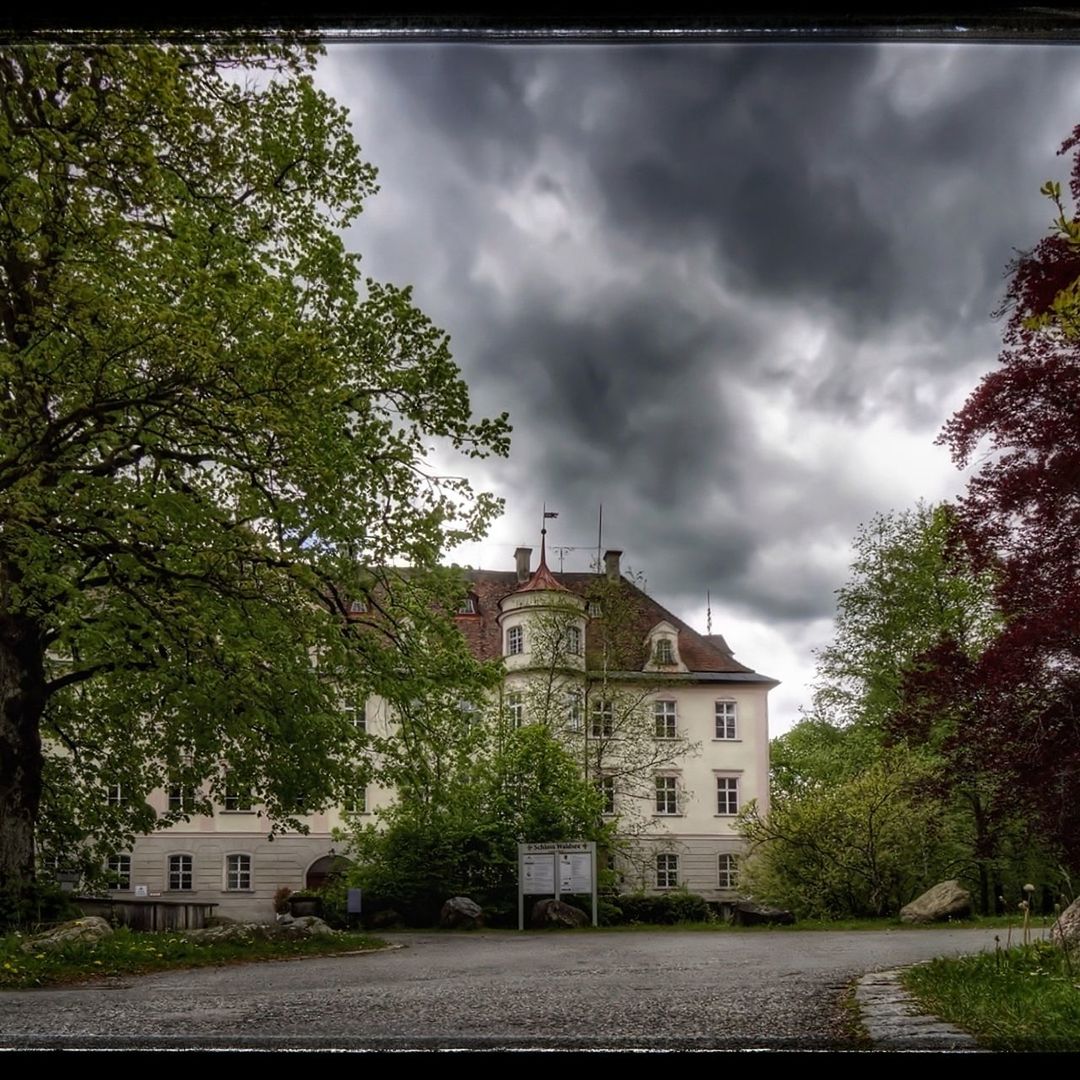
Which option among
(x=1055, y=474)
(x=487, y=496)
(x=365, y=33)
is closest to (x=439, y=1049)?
(x=487, y=496)

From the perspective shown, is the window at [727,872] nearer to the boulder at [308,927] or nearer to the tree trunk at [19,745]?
the boulder at [308,927]

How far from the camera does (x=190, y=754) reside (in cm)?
459

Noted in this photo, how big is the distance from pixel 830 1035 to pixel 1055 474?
4.80 feet

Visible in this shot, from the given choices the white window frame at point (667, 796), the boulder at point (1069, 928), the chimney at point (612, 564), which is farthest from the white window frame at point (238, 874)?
the boulder at point (1069, 928)

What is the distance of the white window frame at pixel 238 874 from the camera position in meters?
3.39

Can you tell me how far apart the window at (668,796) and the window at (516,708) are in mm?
615

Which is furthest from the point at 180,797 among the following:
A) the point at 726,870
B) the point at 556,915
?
the point at 726,870

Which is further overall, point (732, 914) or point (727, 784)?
point (732, 914)

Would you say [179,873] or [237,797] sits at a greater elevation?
[237,797]

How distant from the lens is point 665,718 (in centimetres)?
329

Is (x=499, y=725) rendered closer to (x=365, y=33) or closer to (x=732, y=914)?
(x=732, y=914)

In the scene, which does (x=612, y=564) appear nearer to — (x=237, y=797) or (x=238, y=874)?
(x=238, y=874)

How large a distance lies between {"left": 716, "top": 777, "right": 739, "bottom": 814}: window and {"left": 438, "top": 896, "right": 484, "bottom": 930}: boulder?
37.3 inches

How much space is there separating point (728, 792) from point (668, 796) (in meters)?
0.20
